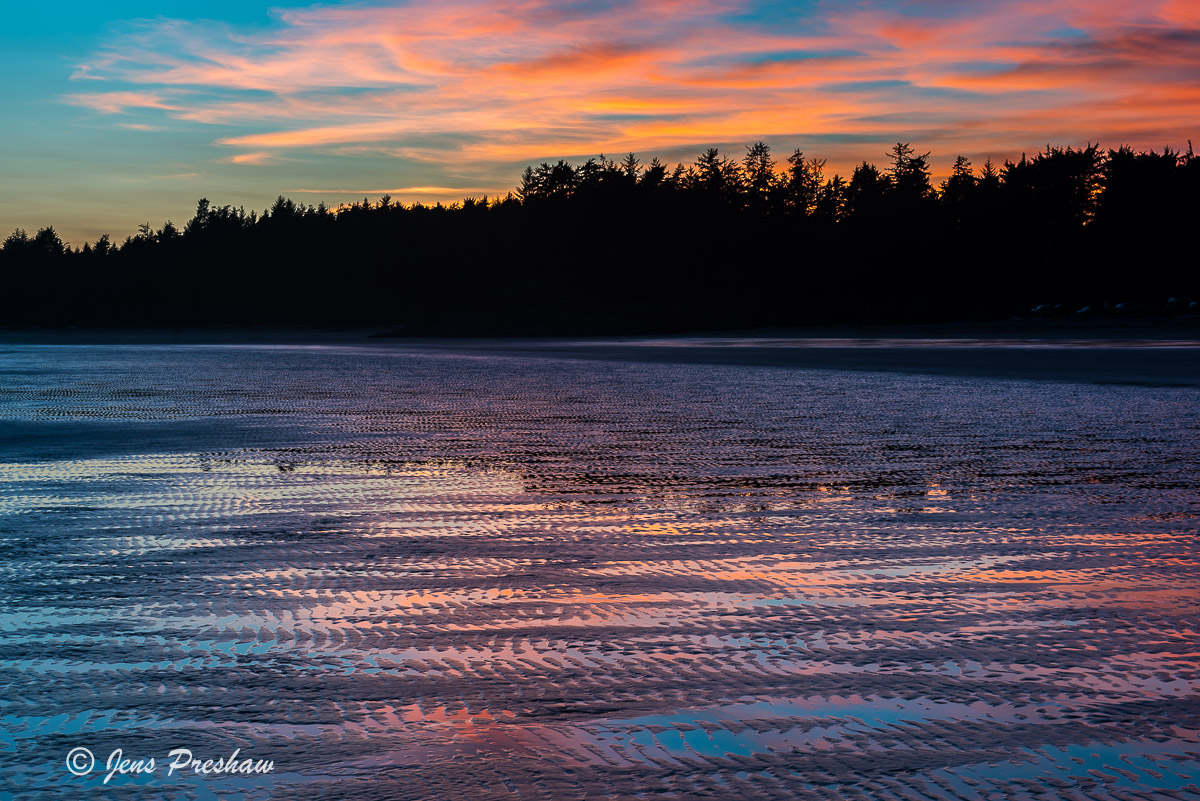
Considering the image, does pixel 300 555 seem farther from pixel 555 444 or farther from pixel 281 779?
pixel 555 444

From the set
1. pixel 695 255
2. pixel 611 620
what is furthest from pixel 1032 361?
pixel 695 255

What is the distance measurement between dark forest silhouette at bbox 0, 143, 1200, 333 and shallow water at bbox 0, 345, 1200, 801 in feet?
181

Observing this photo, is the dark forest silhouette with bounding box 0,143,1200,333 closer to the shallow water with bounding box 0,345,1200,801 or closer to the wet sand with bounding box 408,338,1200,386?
the wet sand with bounding box 408,338,1200,386

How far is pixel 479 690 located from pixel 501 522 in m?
2.58

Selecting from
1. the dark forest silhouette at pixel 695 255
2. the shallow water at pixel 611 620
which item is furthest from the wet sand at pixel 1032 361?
the dark forest silhouette at pixel 695 255

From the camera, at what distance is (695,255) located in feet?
282

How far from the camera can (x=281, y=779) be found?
241cm

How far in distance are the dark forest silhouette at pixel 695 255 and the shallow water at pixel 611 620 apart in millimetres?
55193

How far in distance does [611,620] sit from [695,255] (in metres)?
83.4

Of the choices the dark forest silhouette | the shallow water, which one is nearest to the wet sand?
the shallow water

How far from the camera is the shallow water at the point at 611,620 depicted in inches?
97.7

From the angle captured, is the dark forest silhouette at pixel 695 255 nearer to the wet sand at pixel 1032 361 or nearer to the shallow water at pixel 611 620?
the wet sand at pixel 1032 361

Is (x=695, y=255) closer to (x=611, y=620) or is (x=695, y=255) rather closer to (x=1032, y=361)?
(x=1032, y=361)

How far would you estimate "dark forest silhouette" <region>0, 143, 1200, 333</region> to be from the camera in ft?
221
